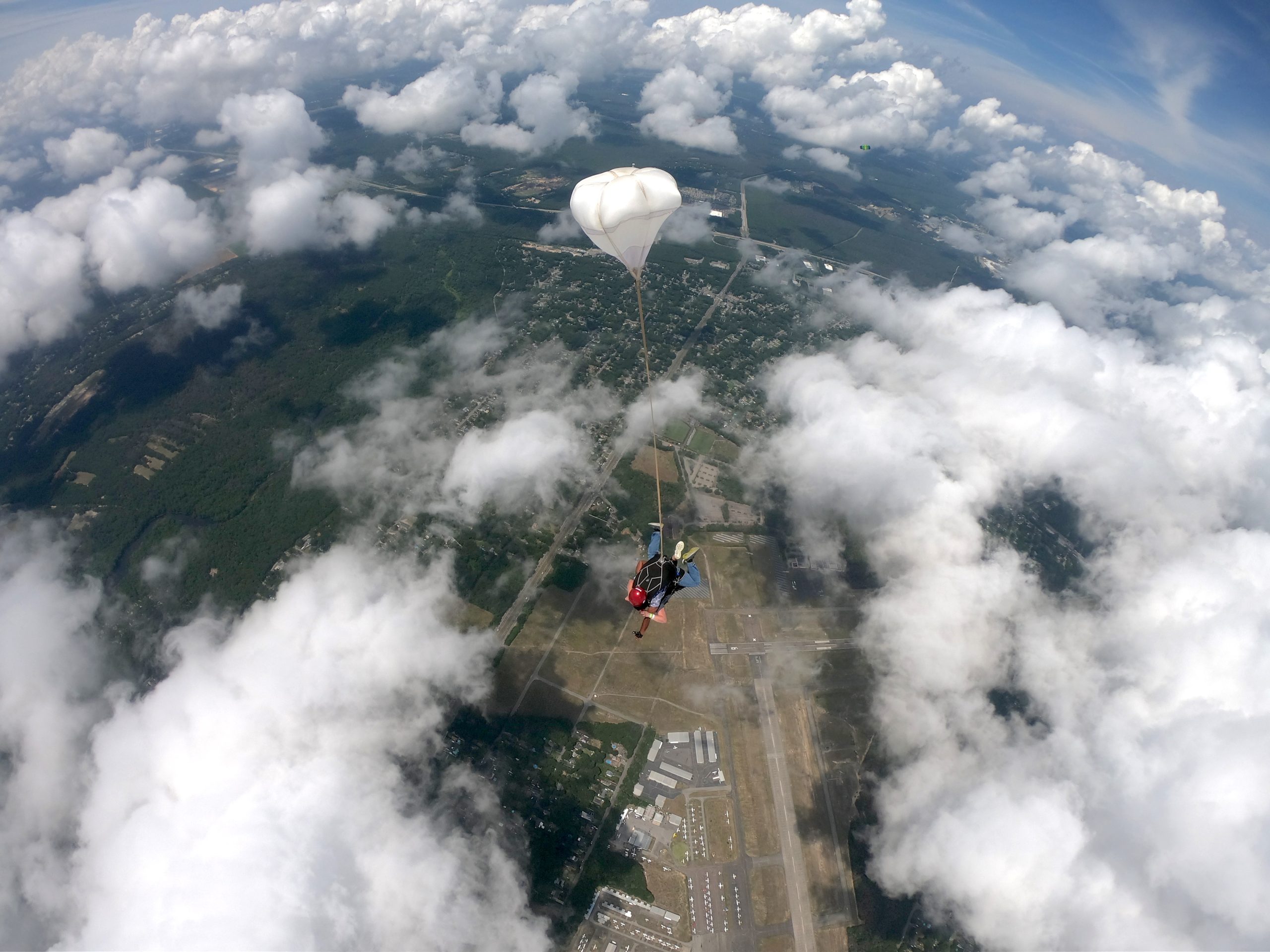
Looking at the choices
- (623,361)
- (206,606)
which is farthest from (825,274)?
(206,606)

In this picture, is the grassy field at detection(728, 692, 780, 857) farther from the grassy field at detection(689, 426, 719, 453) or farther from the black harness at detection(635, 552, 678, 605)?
the grassy field at detection(689, 426, 719, 453)

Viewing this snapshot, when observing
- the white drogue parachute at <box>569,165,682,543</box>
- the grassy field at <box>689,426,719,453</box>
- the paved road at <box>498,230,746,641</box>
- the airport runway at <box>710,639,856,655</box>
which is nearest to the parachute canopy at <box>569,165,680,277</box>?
the white drogue parachute at <box>569,165,682,543</box>

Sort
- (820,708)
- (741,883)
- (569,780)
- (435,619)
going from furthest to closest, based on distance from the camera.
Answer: (435,619)
(820,708)
(569,780)
(741,883)

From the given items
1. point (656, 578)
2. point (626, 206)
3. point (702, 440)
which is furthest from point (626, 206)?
point (702, 440)

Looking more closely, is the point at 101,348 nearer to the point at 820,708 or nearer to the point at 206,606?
the point at 206,606

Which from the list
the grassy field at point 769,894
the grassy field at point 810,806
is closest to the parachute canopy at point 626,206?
the grassy field at point 810,806

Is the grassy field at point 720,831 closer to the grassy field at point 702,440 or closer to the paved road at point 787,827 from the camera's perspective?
the paved road at point 787,827
